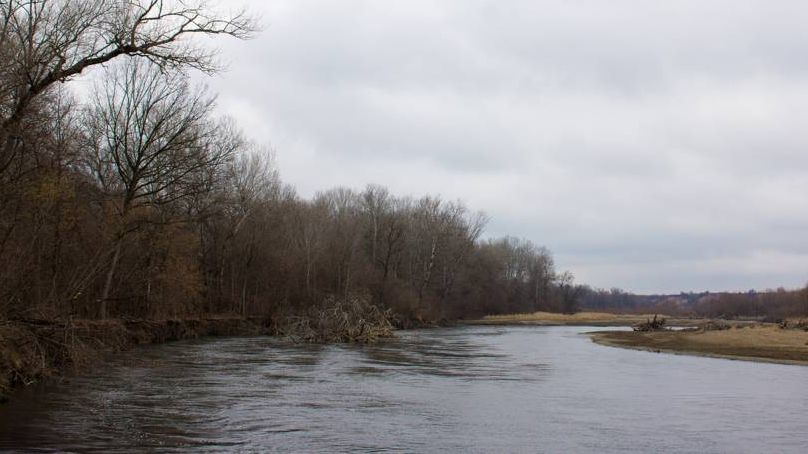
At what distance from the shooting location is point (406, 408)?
1783 centimetres

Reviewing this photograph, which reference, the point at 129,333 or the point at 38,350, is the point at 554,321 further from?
the point at 38,350

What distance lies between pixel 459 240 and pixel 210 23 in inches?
3640

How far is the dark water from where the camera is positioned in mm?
13469

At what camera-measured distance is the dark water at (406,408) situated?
13.5 m

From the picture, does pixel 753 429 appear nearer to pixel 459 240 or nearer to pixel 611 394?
pixel 611 394

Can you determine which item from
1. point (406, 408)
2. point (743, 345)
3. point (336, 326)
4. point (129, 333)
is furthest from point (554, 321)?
point (406, 408)

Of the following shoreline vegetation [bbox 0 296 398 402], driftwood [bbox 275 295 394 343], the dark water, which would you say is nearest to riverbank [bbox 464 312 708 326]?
shoreline vegetation [bbox 0 296 398 402]

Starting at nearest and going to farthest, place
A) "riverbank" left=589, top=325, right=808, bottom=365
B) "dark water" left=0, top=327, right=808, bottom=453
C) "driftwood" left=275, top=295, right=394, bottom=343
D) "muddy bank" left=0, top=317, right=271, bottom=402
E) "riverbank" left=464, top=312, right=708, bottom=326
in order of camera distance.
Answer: "dark water" left=0, top=327, right=808, bottom=453 < "muddy bank" left=0, top=317, right=271, bottom=402 < "riverbank" left=589, top=325, right=808, bottom=365 < "driftwood" left=275, top=295, right=394, bottom=343 < "riverbank" left=464, top=312, right=708, bottom=326

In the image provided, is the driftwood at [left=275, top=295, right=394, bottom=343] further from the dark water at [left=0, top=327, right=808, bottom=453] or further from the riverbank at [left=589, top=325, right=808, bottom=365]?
the riverbank at [left=589, top=325, right=808, bottom=365]

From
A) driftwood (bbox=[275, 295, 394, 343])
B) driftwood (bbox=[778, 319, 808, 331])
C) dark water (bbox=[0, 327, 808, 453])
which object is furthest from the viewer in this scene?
driftwood (bbox=[778, 319, 808, 331])

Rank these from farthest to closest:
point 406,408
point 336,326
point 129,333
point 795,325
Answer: point 795,325
point 336,326
point 129,333
point 406,408

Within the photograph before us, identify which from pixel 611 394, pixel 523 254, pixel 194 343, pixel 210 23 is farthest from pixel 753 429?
pixel 523 254

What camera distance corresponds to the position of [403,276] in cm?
10175

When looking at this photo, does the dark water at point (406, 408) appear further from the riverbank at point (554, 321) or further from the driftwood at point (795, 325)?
the riverbank at point (554, 321)
